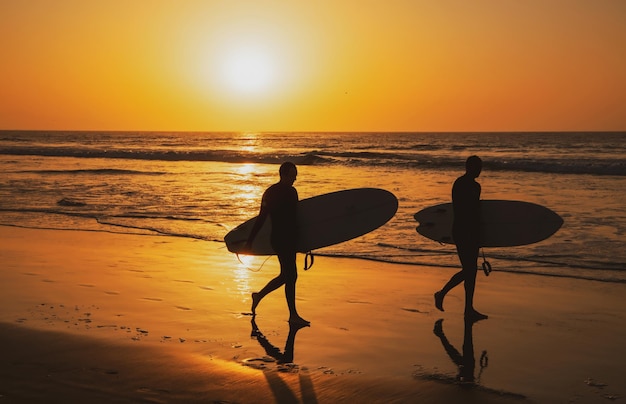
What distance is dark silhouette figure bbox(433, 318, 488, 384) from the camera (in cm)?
548

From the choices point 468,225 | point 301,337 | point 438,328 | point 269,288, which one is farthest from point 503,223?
point 301,337

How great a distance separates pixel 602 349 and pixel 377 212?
9.40 feet

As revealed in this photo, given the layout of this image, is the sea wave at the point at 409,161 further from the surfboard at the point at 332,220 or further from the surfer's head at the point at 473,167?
the surfer's head at the point at 473,167

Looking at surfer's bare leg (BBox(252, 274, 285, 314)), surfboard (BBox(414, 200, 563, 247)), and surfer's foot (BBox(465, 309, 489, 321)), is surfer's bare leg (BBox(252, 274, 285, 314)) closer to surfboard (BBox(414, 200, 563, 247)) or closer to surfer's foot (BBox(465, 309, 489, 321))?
surfer's foot (BBox(465, 309, 489, 321))

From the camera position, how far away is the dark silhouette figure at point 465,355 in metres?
5.48

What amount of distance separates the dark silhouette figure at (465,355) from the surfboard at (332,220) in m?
1.52

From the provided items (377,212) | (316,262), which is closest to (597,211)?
(316,262)

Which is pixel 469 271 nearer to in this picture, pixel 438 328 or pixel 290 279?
pixel 438 328

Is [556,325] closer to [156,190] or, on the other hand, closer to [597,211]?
[597,211]

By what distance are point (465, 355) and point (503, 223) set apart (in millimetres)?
2472

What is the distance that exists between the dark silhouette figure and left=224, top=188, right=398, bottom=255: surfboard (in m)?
1.52

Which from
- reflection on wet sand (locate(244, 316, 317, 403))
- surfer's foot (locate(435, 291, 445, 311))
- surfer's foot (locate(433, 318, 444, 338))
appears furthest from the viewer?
surfer's foot (locate(435, 291, 445, 311))

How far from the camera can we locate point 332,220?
795cm

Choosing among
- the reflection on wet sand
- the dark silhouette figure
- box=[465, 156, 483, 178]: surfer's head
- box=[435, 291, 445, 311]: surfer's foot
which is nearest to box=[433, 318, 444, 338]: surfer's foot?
the dark silhouette figure
